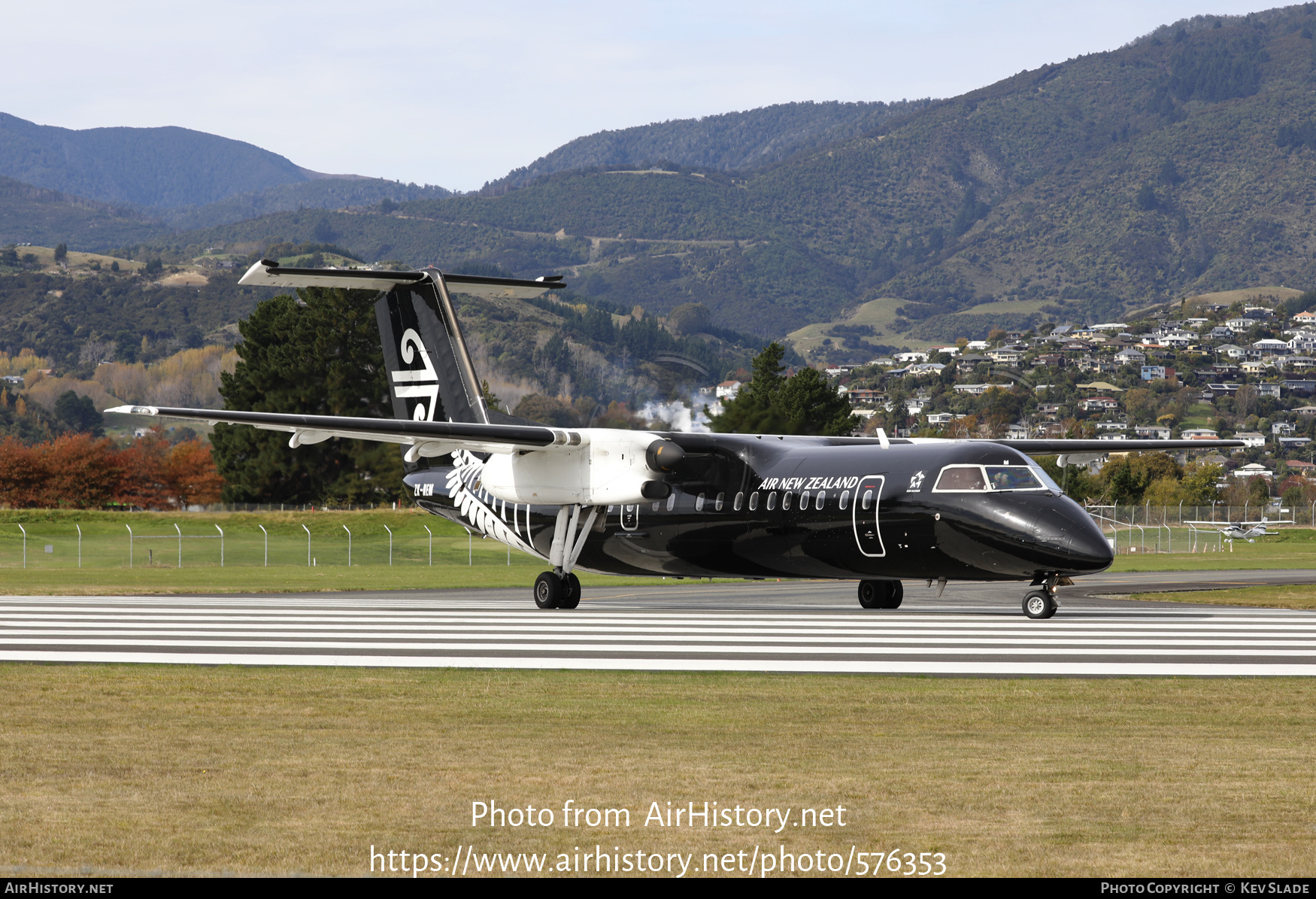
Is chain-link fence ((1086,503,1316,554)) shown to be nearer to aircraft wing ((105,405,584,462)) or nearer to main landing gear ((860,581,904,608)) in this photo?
main landing gear ((860,581,904,608))

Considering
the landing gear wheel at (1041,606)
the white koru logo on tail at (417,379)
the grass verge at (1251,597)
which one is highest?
the white koru logo on tail at (417,379)

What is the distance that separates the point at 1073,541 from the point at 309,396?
212 ft

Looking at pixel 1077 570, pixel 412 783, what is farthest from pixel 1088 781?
pixel 1077 570

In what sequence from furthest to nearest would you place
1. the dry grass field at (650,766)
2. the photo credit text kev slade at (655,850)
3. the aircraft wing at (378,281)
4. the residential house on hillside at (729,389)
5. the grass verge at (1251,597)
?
the residential house on hillside at (729,389), the grass verge at (1251,597), the aircraft wing at (378,281), the dry grass field at (650,766), the photo credit text kev slade at (655,850)

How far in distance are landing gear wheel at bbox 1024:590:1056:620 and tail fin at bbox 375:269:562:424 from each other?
1108 cm

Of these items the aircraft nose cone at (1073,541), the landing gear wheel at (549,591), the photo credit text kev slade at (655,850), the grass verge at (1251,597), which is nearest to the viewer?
the photo credit text kev slade at (655,850)

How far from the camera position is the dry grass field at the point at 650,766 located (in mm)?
6727

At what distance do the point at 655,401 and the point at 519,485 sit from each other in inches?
937

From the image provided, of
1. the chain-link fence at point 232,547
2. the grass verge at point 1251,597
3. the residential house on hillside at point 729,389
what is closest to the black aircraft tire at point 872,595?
the grass verge at point 1251,597

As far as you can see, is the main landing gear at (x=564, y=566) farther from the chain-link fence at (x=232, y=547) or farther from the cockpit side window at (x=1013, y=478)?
the chain-link fence at (x=232, y=547)

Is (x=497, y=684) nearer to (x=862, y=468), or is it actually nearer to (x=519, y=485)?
(x=862, y=468)

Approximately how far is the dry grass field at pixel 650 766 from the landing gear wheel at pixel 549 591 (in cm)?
1092
